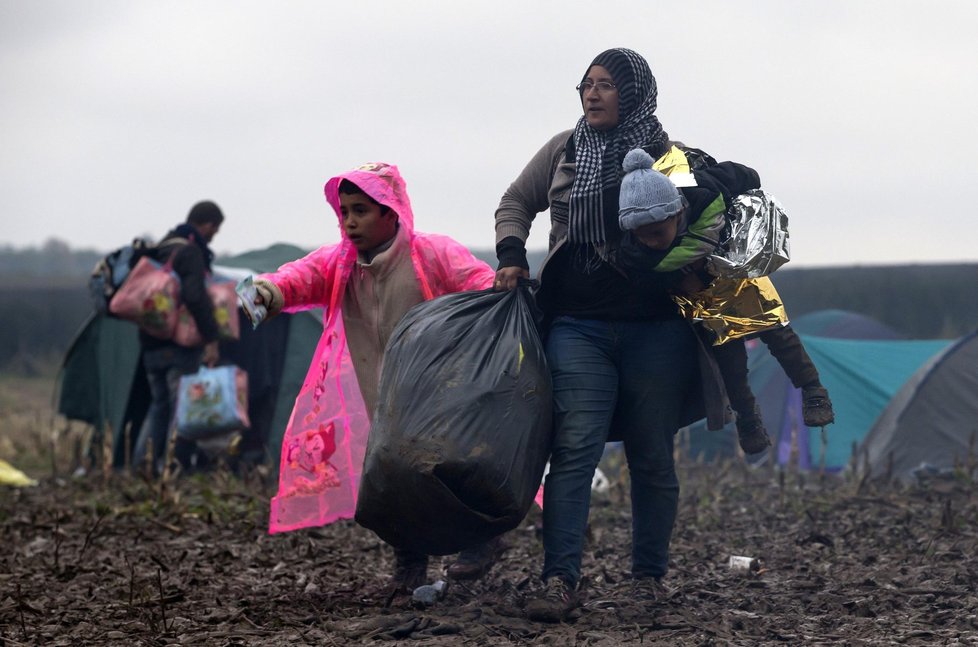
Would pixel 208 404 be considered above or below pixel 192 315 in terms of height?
below

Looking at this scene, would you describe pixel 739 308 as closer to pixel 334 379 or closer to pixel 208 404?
pixel 334 379

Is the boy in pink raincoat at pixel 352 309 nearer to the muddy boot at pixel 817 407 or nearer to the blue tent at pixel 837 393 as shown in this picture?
the muddy boot at pixel 817 407

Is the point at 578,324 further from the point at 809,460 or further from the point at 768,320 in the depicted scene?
the point at 809,460

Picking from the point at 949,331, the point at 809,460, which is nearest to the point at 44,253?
the point at 949,331

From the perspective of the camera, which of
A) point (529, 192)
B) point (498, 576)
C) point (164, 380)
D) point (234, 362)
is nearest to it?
point (529, 192)

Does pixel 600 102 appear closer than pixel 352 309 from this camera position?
Yes

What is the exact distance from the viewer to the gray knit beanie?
3.83 metres

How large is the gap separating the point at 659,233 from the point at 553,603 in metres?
1.15

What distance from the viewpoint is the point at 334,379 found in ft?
15.5

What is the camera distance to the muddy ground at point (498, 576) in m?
3.94

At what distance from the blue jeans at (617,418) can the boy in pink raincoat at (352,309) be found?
1.60 feet

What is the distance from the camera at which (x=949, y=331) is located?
56.1 feet

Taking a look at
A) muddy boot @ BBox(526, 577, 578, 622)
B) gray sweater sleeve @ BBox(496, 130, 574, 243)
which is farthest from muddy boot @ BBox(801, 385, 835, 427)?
gray sweater sleeve @ BBox(496, 130, 574, 243)

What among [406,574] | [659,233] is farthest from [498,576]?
[659,233]
